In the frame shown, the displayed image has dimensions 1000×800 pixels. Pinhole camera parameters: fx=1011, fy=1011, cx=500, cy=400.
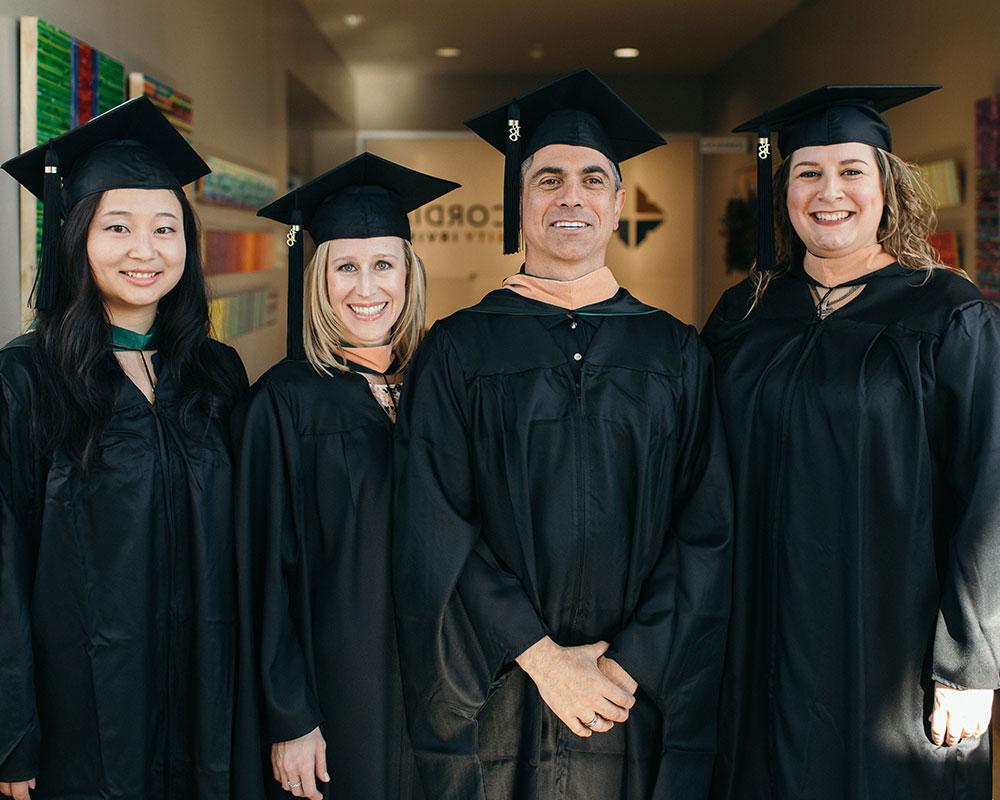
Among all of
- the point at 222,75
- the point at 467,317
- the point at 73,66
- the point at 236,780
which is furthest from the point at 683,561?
the point at 222,75

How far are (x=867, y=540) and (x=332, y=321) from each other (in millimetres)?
1186

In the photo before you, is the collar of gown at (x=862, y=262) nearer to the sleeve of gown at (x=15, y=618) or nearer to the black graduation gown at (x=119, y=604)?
the black graduation gown at (x=119, y=604)

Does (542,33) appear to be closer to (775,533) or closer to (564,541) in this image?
(775,533)

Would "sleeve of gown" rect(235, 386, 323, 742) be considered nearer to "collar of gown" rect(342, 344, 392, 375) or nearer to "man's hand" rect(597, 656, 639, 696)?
"collar of gown" rect(342, 344, 392, 375)

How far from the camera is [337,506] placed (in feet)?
6.75

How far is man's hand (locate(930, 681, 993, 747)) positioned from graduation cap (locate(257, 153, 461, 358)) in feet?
4.79

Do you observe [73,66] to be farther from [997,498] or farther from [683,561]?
[997,498]

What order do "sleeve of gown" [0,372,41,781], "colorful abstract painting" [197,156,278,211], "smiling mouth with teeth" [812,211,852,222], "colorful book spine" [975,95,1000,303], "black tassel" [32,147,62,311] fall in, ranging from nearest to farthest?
"sleeve of gown" [0,372,41,781] < "black tassel" [32,147,62,311] < "smiling mouth with teeth" [812,211,852,222] < "colorful book spine" [975,95,1000,303] < "colorful abstract painting" [197,156,278,211]

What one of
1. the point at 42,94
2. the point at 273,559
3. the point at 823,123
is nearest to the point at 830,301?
the point at 823,123

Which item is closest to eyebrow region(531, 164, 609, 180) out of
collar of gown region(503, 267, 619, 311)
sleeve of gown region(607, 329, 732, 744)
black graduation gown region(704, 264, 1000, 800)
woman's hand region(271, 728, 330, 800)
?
collar of gown region(503, 267, 619, 311)

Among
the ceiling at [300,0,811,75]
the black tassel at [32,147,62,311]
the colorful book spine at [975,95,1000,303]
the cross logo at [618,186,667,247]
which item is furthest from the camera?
the cross logo at [618,186,667,247]

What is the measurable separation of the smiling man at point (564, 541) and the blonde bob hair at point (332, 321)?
24 cm

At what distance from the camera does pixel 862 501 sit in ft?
6.46

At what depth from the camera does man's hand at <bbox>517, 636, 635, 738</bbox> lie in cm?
187
